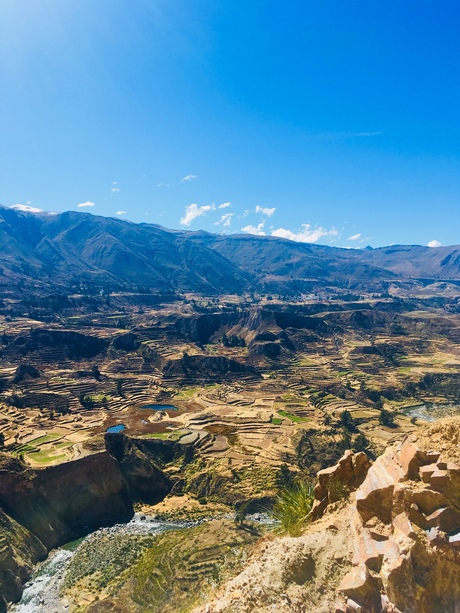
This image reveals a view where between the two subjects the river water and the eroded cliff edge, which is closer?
the river water

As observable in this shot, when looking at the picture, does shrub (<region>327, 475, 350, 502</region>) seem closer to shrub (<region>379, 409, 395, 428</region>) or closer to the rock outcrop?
the rock outcrop

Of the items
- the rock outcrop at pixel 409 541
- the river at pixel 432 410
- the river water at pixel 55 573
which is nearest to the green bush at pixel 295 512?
the rock outcrop at pixel 409 541

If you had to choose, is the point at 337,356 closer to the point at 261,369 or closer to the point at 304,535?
the point at 261,369

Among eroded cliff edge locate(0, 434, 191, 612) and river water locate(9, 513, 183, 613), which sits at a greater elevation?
eroded cliff edge locate(0, 434, 191, 612)

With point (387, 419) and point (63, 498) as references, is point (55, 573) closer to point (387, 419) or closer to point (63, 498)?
point (63, 498)

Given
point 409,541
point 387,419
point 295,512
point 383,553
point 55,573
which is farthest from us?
point 387,419

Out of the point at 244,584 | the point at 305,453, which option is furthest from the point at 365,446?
the point at 244,584

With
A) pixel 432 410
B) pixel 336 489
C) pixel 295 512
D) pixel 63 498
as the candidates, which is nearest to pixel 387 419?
pixel 432 410

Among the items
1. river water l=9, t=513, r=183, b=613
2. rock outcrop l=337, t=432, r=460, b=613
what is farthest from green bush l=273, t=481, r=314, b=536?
river water l=9, t=513, r=183, b=613

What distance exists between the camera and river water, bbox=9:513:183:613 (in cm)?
3962

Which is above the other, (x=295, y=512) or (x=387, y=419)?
(x=295, y=512)

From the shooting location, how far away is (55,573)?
4431 centimetres

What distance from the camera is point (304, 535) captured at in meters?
20.6

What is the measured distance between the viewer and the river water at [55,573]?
3962 centimetres
